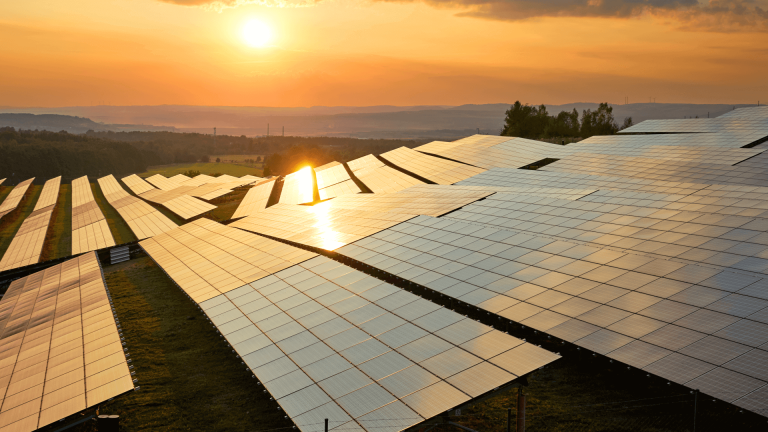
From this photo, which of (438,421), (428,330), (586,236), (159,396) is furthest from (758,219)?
(159,396)

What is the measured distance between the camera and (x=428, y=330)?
21.3 m

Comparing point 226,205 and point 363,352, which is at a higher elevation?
point 363,352

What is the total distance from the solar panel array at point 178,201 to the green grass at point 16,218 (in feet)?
62.6

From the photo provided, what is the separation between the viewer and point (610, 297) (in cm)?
2289

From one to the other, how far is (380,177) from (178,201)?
107 feet

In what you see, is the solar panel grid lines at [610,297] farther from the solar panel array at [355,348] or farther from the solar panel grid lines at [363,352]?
the solar panel grid lines at [363,352]

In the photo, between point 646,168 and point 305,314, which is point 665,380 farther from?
point 646,168

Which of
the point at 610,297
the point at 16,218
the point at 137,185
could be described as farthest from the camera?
the point at 137,185

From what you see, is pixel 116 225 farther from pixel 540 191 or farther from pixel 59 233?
pixel 540 191

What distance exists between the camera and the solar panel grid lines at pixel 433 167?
7144cm

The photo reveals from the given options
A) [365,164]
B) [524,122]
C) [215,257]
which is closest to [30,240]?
[215,257]

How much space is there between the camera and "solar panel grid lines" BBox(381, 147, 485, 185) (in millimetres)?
71438

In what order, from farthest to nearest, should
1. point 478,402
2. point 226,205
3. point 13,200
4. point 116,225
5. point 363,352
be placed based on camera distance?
1. point 13,200
2. point 226,205
3. point 116,225
4. point 363,352
5. point 478,402

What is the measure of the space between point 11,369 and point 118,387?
10.0 metres
